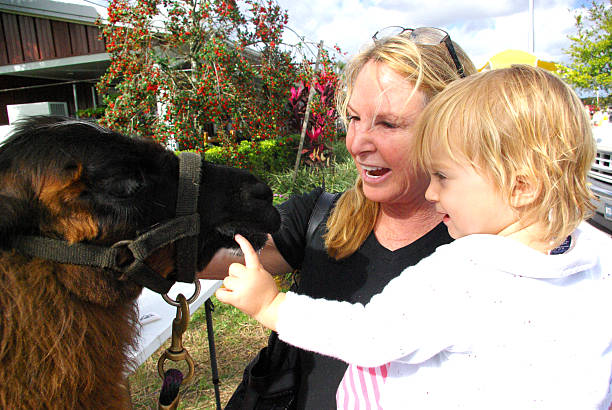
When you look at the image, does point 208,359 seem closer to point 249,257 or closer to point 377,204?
point 377,204

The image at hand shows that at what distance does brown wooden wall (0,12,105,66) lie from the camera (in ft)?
35.5

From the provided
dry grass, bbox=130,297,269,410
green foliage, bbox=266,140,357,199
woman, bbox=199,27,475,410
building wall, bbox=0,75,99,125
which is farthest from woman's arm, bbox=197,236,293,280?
building wall, bbox=0,75,99,125

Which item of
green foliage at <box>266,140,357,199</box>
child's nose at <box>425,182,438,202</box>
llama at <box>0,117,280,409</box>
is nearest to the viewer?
llama at <box>0,117,280,409</box>

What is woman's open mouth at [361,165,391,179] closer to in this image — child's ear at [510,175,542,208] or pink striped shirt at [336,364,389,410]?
child's ear at [510,175,542,208]

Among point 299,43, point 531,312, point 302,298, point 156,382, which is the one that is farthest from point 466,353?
point 299,43

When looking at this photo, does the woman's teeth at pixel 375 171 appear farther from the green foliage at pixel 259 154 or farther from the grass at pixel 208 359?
the green foliage at pixel 259 154

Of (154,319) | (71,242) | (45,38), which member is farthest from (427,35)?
(45,38)

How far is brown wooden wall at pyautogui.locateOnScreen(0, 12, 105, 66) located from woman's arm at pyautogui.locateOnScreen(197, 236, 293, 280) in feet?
35.4

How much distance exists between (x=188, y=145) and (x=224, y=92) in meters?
1.09

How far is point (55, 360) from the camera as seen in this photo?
1.46 meters

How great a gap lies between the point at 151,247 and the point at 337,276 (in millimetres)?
763

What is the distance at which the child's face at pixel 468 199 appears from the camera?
4.41 feet

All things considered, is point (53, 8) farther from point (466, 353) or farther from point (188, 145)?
point (466, 353)

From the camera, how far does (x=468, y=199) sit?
1.38 m
